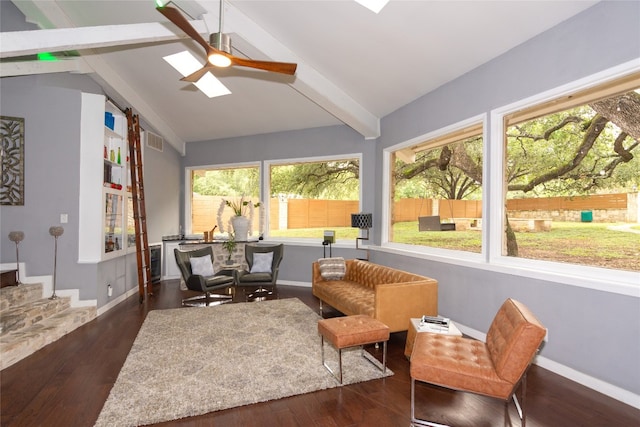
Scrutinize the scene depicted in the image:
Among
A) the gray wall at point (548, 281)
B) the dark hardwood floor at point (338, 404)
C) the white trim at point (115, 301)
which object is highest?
the gray wall at point (548, 281)

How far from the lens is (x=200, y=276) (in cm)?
532

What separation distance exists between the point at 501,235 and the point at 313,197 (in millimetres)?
4240

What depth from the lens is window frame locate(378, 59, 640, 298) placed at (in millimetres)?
2748

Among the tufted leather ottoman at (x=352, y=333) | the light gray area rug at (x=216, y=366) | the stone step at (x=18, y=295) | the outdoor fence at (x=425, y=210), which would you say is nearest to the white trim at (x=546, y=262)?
the outdoor fence at (x=425, y=210)

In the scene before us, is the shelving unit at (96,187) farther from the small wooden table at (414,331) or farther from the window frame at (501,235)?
the window frame at (501,235)

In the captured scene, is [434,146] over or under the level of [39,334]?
over

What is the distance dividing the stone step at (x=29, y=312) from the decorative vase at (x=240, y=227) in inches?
123

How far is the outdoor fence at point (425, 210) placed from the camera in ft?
10.0

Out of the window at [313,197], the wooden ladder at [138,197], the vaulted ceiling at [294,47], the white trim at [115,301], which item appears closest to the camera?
the vaulted ceiling at [294,47]

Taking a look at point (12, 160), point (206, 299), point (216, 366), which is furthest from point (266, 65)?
point (206, 299)

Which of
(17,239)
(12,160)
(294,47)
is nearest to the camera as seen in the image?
(17,239)

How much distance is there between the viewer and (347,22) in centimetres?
391

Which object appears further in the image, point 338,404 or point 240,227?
point 240,227

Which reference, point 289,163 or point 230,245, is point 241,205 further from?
point 289,163
